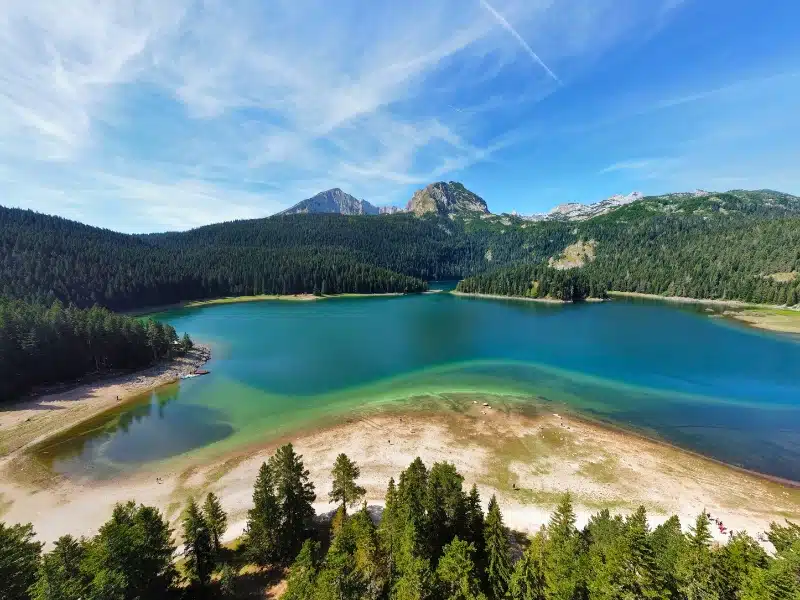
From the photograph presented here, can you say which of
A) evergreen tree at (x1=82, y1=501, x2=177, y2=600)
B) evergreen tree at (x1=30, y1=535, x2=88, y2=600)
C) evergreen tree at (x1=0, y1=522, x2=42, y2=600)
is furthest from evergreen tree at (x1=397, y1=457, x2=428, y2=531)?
evergreen tree at (x1=0, y1=522, x2=42, y2=600)

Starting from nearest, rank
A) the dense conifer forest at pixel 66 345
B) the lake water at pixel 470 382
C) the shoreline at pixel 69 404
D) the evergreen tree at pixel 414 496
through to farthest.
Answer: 1. the evergreen tree at pixel 414 496
2. the shoreline at pixel 69 404
3. the lake water at pixel 470 382
4. the dense conifer forest at pixel 66 345

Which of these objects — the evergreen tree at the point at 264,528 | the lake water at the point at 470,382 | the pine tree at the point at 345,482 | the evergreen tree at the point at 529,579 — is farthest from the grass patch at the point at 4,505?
the evergreen tree at the point at 529,579

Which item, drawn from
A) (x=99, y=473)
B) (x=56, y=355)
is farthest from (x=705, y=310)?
(x=56, y=355)

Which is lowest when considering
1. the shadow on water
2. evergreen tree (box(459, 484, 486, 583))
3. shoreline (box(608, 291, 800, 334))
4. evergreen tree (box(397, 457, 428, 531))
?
the shadow on water

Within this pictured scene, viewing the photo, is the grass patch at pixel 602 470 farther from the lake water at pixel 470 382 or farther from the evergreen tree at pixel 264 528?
the evergreen tree at pixel 264 528

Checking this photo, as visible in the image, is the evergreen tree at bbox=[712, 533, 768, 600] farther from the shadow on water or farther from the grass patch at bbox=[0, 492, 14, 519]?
the grass patch at bbox=[0, 492, 14, 519]

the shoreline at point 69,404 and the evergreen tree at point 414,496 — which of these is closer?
the evergreen tree at point 414,496
